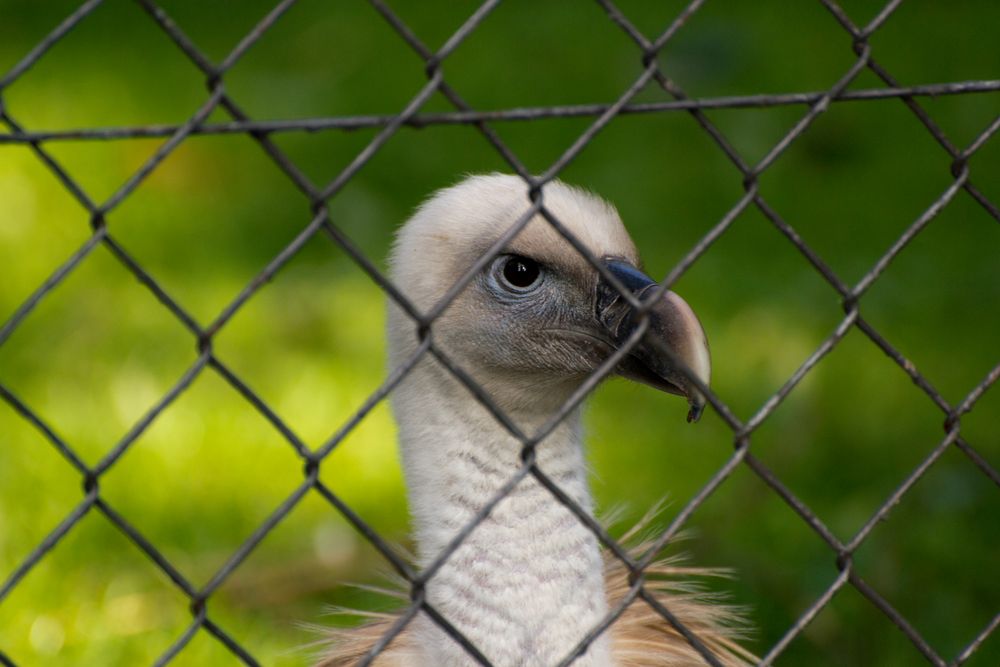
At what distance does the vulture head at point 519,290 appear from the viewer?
2.17 metres

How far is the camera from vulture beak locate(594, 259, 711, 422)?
178 cm

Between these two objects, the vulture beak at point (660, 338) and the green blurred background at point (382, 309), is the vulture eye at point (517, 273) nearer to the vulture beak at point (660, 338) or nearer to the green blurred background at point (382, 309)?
the vulture beak at point (660, 338)

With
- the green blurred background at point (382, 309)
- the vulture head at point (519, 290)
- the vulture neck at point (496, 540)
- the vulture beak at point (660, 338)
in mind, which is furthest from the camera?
the green blurred background at point (382, 309)

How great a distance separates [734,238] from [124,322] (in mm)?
2127

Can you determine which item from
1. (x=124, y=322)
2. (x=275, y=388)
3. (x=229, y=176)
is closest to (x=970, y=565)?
(x=275, y=388)

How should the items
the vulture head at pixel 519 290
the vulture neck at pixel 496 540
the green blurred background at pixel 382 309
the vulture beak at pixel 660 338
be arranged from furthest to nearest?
1. the green blurred background at pixel 382 309
2. the vulture head at pixel 519 290
3. the vulture neck at pixel 496 540
4. the vulture beak at pixel 660 338

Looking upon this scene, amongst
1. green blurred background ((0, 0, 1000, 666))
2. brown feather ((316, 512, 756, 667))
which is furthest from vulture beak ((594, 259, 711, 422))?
green blurred background ((0, 0, 1000, 666))

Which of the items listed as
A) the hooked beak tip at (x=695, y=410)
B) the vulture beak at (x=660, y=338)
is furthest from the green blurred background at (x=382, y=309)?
the hooked beak tip at (x=695, y=410)

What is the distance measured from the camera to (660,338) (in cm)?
182

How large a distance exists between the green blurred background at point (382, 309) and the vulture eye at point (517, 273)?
0.62m

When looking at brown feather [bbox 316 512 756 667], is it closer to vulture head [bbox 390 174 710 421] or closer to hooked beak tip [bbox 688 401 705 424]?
vulture head [bbox 390 174 710 421]

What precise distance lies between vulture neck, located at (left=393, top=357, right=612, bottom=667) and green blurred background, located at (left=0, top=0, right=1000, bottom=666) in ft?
1.92

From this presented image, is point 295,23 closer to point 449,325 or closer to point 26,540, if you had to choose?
point 26,540

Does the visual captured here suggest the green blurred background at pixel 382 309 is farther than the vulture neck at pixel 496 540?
Yes
